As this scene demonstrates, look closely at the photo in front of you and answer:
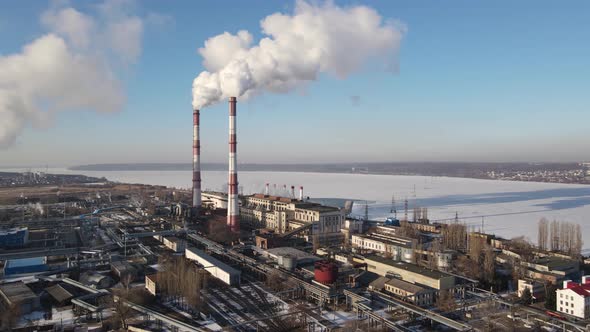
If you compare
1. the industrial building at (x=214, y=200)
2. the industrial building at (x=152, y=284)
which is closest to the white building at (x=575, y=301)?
the industrial building at (x=152, y=284)

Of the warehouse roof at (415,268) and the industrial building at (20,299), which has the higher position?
the warehouse roof at (415,268)

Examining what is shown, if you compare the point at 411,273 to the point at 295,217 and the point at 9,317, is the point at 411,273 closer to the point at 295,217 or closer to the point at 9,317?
the point at 9,317

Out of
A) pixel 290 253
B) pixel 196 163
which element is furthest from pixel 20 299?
pixel 196 163

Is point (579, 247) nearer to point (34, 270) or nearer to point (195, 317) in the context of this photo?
point (195, 317)

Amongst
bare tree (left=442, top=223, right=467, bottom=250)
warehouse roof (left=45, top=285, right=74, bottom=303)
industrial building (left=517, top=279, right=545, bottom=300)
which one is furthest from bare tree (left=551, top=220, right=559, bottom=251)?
warehouse roof (left=45, top=285, right=74, bottom=303)

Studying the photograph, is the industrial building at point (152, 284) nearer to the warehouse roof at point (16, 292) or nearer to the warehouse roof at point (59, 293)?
the warehouse roof at point (59, 293)

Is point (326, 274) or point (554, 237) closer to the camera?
point (326, 274)

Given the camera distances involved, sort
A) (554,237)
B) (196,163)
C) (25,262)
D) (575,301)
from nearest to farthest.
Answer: (575,301) → (25,262) → (554,237) → (196,163)
